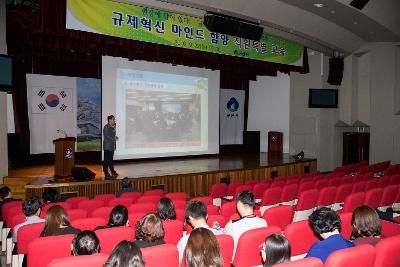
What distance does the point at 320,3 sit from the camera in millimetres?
9312

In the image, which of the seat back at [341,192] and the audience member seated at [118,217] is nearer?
the audience member seated at [118,217]

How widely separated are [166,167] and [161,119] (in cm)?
160

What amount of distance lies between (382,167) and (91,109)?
27.4ft

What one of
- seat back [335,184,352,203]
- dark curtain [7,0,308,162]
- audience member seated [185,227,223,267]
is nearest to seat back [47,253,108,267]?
audience member seated [185,227,223,267]

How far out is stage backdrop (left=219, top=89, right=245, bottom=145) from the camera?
15.2 metres

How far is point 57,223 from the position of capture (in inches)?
136

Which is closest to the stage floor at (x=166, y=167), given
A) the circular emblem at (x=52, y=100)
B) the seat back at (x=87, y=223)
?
the circular emblem at (x=52, y=100)

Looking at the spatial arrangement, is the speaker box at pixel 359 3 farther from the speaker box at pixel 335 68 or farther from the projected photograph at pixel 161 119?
the projected photograph at pixel 161 119

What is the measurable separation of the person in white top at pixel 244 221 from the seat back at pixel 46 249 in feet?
4.39

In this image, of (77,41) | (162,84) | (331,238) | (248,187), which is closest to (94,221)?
(331,238)

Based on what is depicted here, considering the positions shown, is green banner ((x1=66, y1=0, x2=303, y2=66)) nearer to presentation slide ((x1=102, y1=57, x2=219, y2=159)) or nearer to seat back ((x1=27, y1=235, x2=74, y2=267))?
presentation slide ((x1=102, y1=57, x2=219, y2=159))

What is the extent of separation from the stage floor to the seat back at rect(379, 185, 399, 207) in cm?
462

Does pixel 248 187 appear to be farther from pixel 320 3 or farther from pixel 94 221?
pixel 320 3

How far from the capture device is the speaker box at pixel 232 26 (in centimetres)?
913
